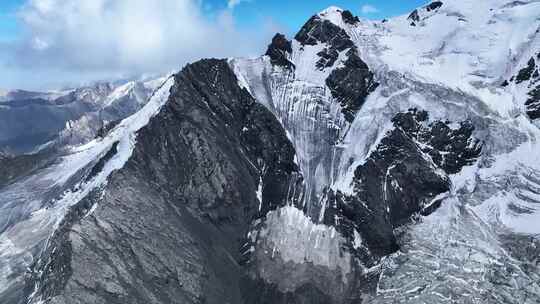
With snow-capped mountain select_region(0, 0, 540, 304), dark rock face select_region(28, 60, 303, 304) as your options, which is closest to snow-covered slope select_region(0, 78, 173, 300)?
snow-capped mountain select_region(0, 0, 540, 304)

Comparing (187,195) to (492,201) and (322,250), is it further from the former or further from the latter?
(492,201)

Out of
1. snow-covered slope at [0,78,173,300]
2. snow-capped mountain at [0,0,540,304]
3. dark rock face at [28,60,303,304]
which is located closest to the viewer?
dark rock face at [28,60,303,304]

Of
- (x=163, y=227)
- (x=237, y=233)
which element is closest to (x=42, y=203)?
(x=163, y=227)

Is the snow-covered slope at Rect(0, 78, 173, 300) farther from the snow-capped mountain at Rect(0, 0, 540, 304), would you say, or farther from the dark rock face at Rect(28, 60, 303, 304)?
the dark rock face at Rect(28, 60, 303, 304)

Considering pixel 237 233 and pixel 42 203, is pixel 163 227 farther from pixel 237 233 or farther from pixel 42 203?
pixel 42 203

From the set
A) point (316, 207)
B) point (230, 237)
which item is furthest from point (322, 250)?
point (230, 237)

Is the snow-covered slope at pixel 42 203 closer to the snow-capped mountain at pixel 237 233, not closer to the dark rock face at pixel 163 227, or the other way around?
the snow-capped mountain at pixel 237 233

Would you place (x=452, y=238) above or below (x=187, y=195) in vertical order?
below

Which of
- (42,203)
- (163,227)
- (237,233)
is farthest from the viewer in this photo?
(237,233)
